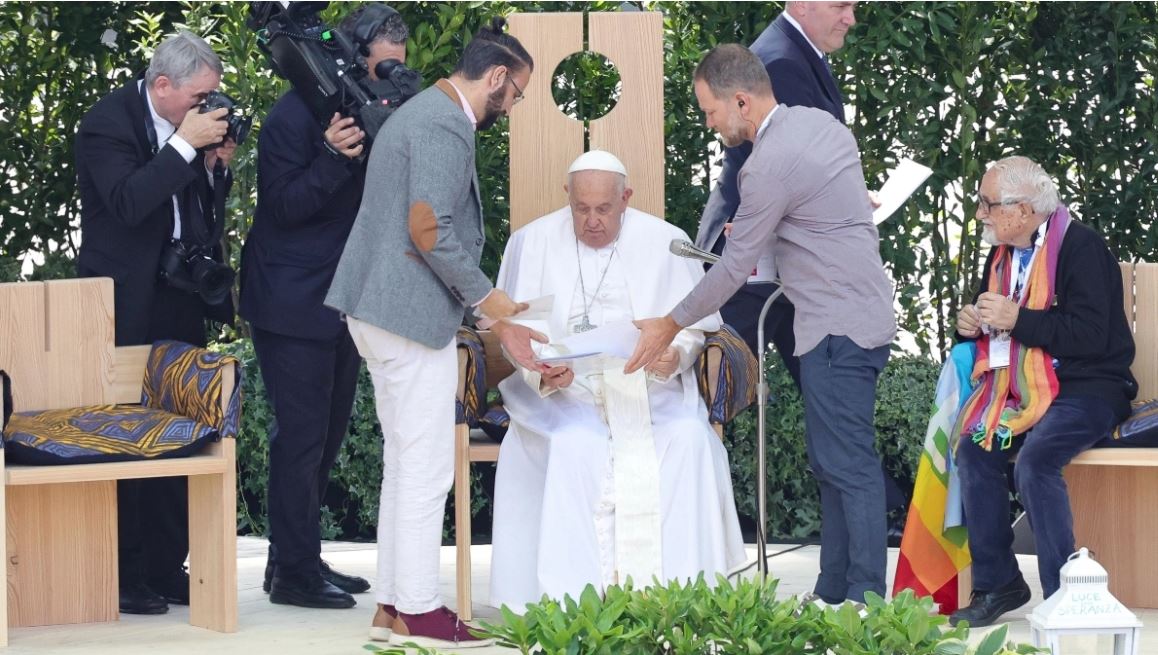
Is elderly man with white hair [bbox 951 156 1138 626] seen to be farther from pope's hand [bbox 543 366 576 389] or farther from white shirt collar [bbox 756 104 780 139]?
pope's hand [bbox 543 366 576 389]

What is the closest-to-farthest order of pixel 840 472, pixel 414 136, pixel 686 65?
pixel 414 136, pixel 840 472, pixel 686 65

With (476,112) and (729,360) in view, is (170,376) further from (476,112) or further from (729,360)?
(729,360)

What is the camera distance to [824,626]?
3301 millimetres

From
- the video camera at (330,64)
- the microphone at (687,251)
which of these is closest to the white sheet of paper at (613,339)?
the microphone at (687,251)

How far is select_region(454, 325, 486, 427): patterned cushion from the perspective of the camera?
5086 millimetres

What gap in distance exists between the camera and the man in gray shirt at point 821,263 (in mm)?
4805

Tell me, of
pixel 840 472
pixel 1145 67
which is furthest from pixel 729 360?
pixel 1145 67

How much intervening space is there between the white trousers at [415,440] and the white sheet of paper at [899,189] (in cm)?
125

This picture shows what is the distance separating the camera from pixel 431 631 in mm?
4734

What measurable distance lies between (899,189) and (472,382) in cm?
129

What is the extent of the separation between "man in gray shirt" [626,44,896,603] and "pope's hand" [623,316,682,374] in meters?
0.06

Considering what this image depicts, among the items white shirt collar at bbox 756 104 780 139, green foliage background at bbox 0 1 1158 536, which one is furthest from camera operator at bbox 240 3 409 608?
green foliage background at bbox 0 1 1158 536

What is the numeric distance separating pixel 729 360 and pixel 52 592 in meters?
1.99

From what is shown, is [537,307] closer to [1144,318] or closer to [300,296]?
[300,296]
